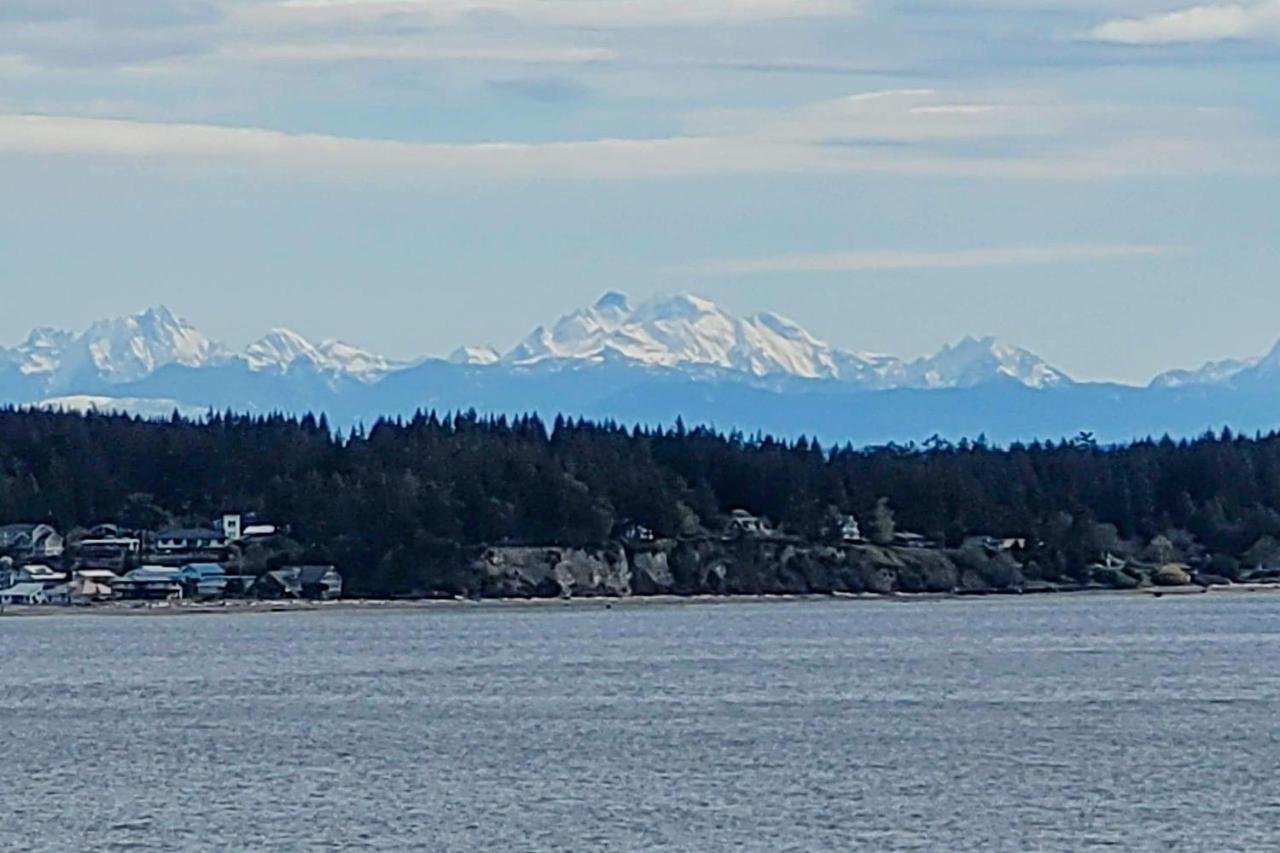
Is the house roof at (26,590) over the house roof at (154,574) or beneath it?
beneath

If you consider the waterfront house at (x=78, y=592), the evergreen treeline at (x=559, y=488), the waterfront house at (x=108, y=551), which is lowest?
the waterfront house at (x=78, y=592)

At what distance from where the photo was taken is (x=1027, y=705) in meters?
67.9

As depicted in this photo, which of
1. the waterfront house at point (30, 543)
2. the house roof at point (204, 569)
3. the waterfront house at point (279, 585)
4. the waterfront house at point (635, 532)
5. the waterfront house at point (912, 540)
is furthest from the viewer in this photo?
the waterfront house at point (912, 540)

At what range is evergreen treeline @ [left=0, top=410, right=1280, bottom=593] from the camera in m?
139

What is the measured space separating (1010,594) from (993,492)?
347 inches

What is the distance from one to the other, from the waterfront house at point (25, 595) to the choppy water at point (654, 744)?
1318 inches

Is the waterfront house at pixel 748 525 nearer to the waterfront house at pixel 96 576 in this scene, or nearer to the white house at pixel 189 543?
the white house at pixel 189 543

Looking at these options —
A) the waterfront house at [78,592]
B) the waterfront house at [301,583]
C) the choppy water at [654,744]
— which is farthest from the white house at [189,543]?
the choppy water at [654,744]

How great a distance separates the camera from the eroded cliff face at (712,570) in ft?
459

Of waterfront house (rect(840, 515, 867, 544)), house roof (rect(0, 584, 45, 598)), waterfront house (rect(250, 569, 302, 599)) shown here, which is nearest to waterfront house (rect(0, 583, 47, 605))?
house roof (rect(0, 584, 45, 598))

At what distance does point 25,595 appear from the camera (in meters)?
140

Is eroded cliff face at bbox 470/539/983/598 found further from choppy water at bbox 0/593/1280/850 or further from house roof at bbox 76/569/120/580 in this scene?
choppy water at bbox 0/593/1280/850

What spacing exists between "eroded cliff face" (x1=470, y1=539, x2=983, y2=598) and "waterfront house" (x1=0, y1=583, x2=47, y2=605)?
20.9 meters

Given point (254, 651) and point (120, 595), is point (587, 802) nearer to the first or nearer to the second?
point (254, 651)
